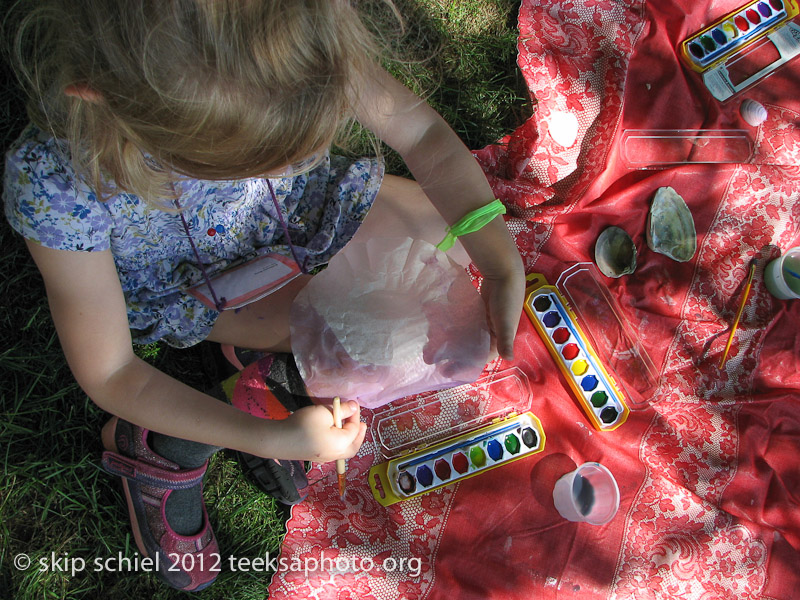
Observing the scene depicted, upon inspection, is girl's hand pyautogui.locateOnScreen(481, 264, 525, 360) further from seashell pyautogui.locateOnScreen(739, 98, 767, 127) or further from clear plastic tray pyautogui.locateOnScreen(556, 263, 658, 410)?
seashell pyautogui.locateOnScreen(739, 98, 767, 127)

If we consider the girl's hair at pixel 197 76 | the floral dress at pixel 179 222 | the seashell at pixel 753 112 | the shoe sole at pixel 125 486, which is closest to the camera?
the girl's hair at pixel 197 76

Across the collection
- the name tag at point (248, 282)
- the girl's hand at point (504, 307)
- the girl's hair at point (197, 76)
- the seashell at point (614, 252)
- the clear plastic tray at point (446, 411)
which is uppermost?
the girl's hair at point (197, 76)

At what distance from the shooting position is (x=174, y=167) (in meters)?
0.61

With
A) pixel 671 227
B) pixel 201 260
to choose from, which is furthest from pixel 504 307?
pixel 671 227

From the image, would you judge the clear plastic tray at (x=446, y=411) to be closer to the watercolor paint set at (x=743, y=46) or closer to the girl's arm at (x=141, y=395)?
the girl's arm at (x=141, y=395)

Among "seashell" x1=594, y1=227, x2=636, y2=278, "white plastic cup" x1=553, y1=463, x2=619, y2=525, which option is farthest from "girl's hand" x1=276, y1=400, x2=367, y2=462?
"seashell" x1=594, y1=227, x2=636, y2=278

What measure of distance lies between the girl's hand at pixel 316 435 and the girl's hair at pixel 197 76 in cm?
34

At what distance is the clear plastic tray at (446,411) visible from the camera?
3.76 feet

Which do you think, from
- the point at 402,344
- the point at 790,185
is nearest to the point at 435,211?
the point at 402,344

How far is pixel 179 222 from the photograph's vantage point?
831 mm

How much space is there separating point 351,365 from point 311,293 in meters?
0.13

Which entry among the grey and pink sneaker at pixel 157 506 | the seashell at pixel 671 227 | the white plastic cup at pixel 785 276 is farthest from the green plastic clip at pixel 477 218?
the white plastic cup at pixel 785 276

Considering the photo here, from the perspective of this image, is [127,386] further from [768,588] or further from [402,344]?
[768,588]

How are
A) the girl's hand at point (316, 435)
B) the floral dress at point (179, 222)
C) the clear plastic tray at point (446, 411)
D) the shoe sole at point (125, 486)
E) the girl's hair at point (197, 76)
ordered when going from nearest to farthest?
the girl's hair at point (197, 76) → the floral dress at point (179, 222) → the girl's hand at point (316, 435) → the shoe sole at point (125, 486) → the clear plastic tray at point (446, 411)
